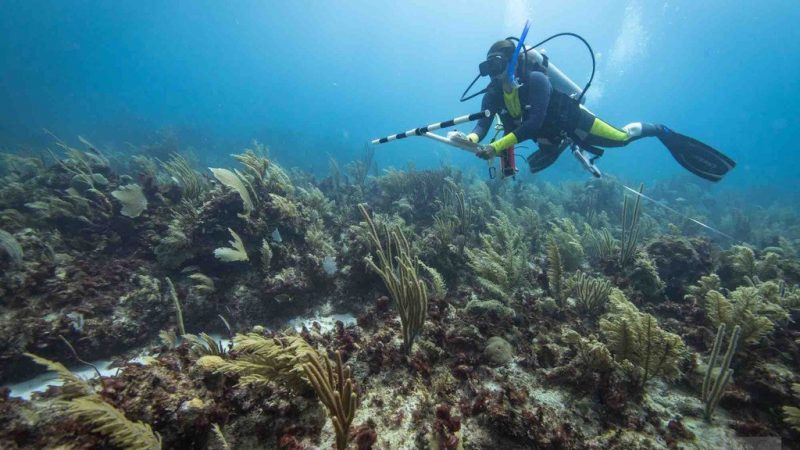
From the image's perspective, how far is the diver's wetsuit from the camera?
5180mm

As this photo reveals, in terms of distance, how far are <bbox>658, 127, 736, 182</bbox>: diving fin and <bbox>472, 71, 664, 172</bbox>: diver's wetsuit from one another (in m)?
0.99

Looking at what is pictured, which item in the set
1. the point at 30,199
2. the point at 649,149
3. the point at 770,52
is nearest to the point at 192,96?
the point at 30,199

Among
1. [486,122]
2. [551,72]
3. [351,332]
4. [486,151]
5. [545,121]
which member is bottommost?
[351,332]

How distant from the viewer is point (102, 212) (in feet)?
20.2

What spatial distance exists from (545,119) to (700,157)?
3.97 meters

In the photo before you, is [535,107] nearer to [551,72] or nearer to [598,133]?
[551,72]

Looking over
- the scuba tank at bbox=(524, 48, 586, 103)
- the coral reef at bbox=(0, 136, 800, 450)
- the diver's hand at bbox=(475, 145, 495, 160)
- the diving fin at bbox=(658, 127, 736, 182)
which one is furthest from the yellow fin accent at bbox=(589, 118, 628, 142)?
the diver's hand at bbox=(475, 145, 495, 160)

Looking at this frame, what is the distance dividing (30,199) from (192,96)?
5088 inches

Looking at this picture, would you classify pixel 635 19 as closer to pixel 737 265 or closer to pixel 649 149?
pixel 649 149

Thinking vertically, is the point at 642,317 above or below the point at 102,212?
below

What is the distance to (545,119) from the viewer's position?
6.01m

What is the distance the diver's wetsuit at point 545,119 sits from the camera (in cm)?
518

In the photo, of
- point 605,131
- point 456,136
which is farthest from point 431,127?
point 605,131

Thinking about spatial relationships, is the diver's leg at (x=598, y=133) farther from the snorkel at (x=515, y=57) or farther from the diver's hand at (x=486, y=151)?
the diver's hand at (x=486, y=151)
